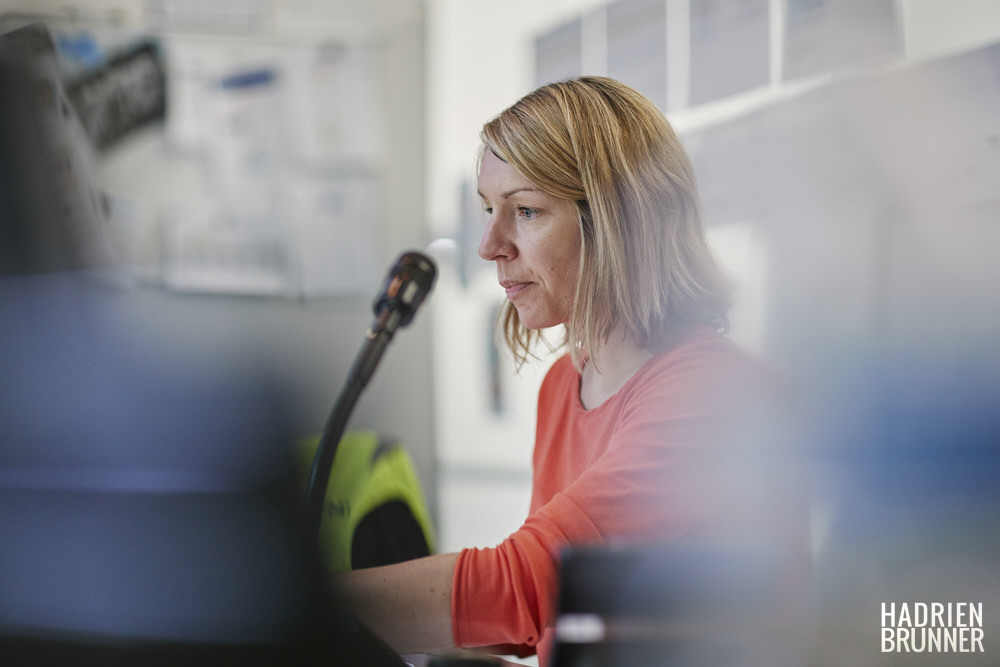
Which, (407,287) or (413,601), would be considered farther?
(407,287)

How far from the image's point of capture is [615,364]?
0.76m

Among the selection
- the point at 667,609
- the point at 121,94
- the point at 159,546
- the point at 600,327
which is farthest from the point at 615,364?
the point at 121,94

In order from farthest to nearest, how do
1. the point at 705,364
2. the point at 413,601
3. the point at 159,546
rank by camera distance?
the point at 705,364
the point at 413,601
the point at 159,546

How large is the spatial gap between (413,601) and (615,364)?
1.04 feet

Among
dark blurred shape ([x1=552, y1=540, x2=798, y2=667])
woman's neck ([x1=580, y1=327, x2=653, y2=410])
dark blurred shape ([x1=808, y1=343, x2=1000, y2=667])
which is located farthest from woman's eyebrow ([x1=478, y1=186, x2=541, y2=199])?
dark blurred shape ([x1=552, y1=540, x2=798, y2=667])

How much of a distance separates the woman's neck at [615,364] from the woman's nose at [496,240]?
5.0 inches

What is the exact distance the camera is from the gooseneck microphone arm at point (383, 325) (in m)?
0.80

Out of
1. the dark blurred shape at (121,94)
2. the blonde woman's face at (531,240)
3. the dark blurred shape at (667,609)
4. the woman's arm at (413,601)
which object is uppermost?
the dark blurred shape at (121,94)

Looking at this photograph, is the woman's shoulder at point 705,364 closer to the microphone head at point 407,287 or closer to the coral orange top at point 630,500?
the coral orange top at point 630,500

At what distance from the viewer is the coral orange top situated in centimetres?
55

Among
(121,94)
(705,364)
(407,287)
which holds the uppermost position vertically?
(121,94)

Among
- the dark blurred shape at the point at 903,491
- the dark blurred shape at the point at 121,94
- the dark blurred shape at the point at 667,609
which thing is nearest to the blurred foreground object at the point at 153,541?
the dark blurred shape at the point at 667,609

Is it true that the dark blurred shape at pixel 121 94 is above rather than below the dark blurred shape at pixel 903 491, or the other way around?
above

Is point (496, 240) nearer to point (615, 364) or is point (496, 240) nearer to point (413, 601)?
point (615, 364)
